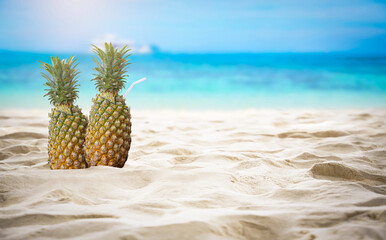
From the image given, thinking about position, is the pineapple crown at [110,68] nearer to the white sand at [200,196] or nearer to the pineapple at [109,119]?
the pineapple at [109,119]

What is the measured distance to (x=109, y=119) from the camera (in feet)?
6.31

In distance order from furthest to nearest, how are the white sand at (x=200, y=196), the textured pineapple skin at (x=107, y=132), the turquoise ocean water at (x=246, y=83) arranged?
the turquoise ocean water at (x=246, y=83) < the textured pineapple skin at (x=107, y=132) < the white sand at (x=200, y=196)

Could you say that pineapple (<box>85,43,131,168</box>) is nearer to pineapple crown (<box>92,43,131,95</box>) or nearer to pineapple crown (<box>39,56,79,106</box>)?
Result: pineapple crown (<box>92,43,131,95</box>)

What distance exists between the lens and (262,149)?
286 centimetres

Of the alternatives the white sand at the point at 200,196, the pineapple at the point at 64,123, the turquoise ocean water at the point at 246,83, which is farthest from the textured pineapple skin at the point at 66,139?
the turquoise ocean water at the point at 246,83

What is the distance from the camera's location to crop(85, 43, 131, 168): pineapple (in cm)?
192

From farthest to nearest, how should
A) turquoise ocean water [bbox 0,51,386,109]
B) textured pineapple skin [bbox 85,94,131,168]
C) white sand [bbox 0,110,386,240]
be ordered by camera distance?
1. turquoise ocean water [bbox 0,51,386,109]
2. textured pineapple skin [bbox 85,94,131,168]
3. white sand [bbox 0,110,386,240]

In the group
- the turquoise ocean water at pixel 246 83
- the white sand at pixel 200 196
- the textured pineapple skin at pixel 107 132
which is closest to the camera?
the white sand at pixel 200 196

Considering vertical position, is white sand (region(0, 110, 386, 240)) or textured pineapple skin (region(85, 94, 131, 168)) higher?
textured pineapple skin (region(85, 94, 131, 168))

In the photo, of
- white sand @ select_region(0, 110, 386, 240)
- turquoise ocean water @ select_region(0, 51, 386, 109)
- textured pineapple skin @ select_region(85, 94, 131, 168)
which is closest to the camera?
white sand @ select_region(0, 110, 386, 240)

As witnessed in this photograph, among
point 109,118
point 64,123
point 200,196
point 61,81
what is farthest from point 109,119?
point 200,196

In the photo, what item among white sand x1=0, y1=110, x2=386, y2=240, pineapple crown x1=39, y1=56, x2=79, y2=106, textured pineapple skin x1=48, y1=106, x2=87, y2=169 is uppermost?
pineapple crown x1=39, y1=56, x2=79, y2=106

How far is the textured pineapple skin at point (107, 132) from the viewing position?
6.31 ft

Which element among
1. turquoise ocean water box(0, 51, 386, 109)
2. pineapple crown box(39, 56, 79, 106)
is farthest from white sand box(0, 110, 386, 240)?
turquoise ocean water box(0, 51, 386, 109)
